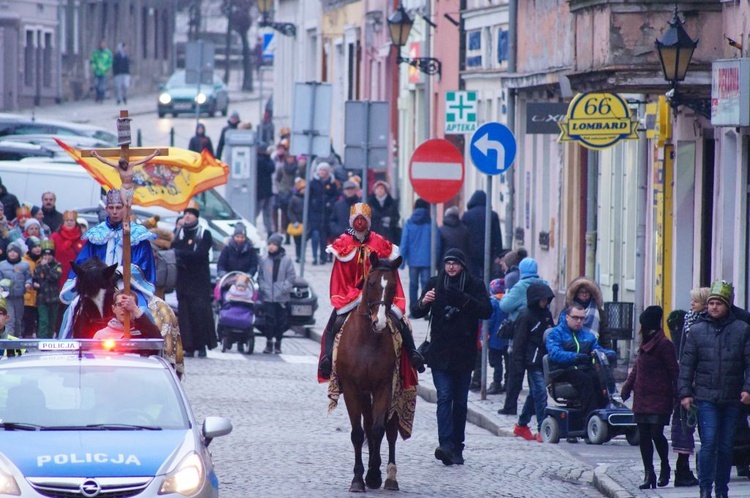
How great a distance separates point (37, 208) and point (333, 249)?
17130 mm

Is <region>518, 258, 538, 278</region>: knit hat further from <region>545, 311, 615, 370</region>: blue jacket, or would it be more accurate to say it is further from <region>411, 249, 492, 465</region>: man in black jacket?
<region>411, 249, 492, 465</region>: man in black jacket

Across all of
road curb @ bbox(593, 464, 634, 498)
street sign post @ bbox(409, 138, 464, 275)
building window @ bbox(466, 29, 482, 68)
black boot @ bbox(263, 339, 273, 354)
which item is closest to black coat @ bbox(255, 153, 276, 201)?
building window @ bbox(466, 29, 482, 68)

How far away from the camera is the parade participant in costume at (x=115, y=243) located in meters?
15.8

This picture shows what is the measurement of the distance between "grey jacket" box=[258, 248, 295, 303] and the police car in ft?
47.3

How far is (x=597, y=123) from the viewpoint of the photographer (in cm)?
2117

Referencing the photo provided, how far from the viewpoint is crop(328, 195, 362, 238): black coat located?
36.6 m

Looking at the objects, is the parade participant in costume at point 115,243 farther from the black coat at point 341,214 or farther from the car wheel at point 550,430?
the black coat at point 341,214

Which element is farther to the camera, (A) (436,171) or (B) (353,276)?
(A) (436,171)

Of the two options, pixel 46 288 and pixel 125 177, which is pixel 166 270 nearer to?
pixel 46 288

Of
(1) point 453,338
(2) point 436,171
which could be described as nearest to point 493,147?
(2) point 436,171

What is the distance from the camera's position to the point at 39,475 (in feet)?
34.7

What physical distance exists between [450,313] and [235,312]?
10.5 m

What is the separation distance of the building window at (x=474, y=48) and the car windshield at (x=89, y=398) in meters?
27.1

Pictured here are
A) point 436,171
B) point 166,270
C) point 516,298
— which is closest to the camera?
point 516,298
